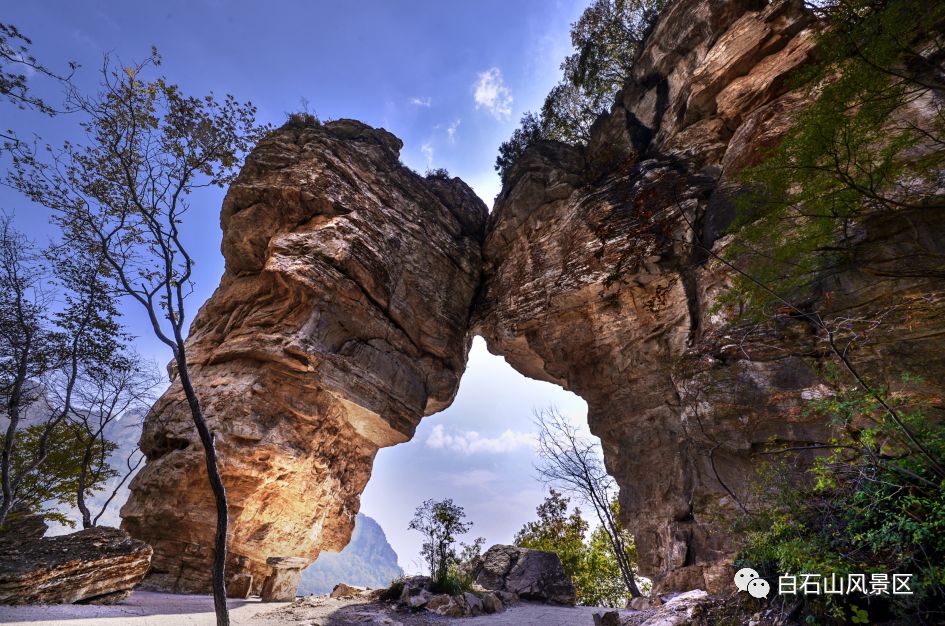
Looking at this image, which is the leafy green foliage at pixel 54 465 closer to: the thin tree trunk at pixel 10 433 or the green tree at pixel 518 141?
the thin tree trunk at pixel 10 433

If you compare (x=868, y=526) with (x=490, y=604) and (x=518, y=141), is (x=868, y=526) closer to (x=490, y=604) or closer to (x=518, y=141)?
(x=490, y=604)

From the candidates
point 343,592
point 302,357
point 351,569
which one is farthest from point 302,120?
point 351,569

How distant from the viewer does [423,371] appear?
15.3 m

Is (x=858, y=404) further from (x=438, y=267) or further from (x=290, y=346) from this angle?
(x=438, y=267)

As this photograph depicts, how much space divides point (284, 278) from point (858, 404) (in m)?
13.5

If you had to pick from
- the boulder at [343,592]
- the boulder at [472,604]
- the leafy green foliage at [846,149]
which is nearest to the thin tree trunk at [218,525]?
the boulder at [343,592]

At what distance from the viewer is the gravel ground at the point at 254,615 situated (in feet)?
18.4

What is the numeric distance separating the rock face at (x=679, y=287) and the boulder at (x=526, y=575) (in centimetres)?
328

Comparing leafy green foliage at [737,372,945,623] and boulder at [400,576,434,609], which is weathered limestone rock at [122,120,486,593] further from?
leafy green foliage at [737,372,945,623]

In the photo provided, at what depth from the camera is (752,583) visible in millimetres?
3900

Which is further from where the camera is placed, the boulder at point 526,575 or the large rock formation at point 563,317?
A: the boulder at point 526,575

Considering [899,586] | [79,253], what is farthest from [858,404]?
[79,253]

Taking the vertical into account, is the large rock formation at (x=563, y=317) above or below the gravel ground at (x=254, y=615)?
above

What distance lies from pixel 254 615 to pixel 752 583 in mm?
9092
